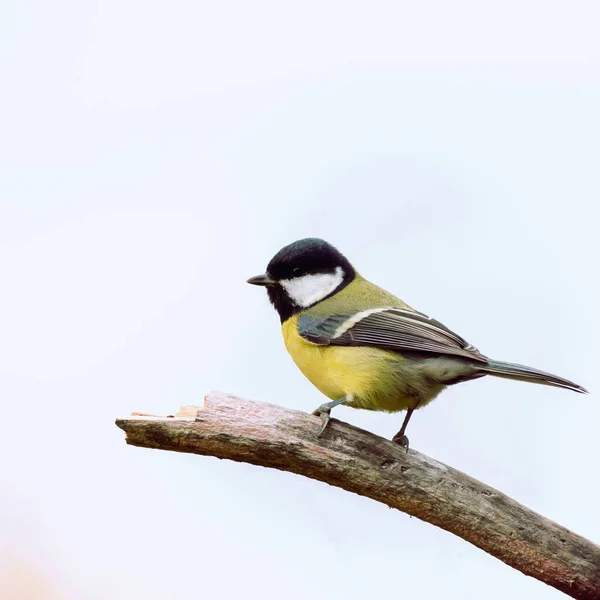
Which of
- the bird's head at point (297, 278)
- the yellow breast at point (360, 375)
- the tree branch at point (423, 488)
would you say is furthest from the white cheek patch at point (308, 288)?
the tree branch at point (423, 488)

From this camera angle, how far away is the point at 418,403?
2.10 m

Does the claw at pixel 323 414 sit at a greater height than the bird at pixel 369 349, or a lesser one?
lesser

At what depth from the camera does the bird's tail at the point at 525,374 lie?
190cm

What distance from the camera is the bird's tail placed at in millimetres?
1900

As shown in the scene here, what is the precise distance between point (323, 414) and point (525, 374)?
0.57 meters

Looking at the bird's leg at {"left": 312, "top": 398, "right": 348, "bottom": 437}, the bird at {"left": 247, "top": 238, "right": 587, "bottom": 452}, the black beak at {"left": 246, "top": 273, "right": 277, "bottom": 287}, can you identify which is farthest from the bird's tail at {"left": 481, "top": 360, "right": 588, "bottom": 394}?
the black beak at {"left": 246, "top": 273, "right": 277, "bottom": 287}

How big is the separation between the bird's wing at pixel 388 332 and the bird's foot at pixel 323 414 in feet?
0.83

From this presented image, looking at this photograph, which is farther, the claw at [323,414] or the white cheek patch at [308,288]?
the white cheek patch at [308,288]

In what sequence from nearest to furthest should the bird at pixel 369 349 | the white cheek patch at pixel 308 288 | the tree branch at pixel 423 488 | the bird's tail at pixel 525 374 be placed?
the tree branch at pixel 423 488
the bird's tail at pixel 525 374
the bird at pixel 369 349
the white cheek patch at pixel 308 288

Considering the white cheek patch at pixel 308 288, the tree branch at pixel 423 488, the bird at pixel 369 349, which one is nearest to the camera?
the tree branch at pixel 423 488

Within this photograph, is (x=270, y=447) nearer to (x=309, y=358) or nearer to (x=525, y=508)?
(x=309, y=358)

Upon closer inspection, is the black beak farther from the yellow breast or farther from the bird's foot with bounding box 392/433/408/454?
the bird's foot with bounding box 392/433/408/454

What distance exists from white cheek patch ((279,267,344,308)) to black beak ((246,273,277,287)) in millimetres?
31

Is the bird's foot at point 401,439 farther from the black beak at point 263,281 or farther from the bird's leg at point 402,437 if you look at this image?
the black beak at point 263,281
